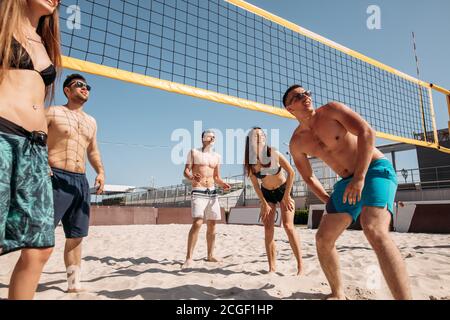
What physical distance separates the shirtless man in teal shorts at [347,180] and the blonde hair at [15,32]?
1.74 metres

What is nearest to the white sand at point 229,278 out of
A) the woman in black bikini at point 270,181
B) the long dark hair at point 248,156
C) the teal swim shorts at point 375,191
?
the woman in black bikini at point 270,181

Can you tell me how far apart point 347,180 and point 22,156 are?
1981 mm

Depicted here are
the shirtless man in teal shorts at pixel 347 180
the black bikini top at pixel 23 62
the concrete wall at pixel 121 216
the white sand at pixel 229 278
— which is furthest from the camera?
Answer: the concrete wall at pixel 121 216

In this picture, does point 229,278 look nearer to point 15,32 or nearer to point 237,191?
point 15,32

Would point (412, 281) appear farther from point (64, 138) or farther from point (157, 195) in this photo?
point (157, 195)

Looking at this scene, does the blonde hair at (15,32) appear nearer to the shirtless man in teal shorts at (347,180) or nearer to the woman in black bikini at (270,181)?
the shirtless man in teal shorts at (347,180)

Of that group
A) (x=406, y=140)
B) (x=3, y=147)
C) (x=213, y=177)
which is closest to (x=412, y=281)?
(x=213, y=177)

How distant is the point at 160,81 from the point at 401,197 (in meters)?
15.1

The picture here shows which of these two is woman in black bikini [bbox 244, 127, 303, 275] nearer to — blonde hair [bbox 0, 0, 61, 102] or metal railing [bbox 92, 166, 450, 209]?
blonde hair [bbox 0, 0, 61, 102]

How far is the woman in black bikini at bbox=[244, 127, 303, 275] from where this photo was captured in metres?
3.22

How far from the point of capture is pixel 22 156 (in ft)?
4.04

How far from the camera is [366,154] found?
1.86 m

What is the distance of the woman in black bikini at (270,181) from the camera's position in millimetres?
3219

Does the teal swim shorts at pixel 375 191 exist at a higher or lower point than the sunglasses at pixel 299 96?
lower
